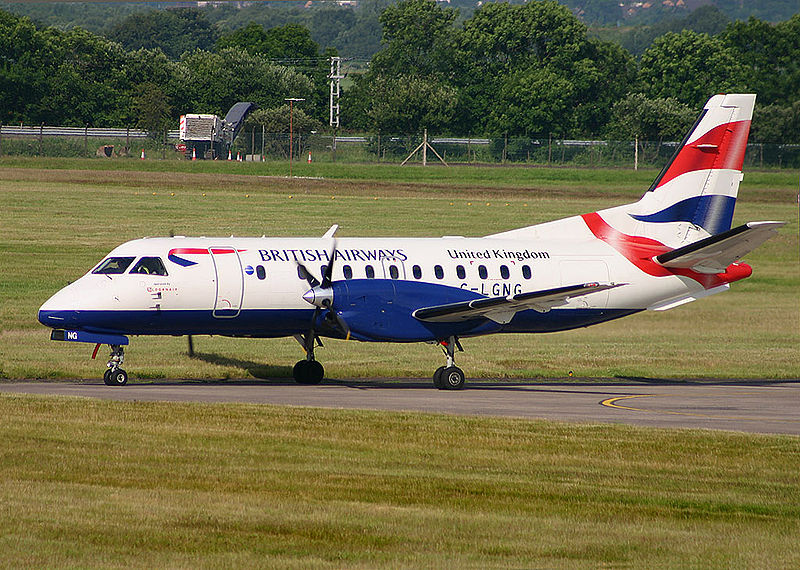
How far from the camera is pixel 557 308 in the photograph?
2891cm

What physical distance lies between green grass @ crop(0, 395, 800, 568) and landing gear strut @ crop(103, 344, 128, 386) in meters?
3.96

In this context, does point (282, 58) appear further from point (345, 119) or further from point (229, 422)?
point (229, 422)

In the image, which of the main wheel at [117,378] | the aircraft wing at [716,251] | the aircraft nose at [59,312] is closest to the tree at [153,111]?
the aircraft wing at [716,251]

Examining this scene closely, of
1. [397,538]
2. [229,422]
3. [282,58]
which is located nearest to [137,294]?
[229,422]

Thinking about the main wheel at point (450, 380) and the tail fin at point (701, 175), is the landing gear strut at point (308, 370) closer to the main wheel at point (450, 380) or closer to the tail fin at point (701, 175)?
the main wheel at point (450, 380)

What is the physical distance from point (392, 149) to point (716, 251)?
68865mm

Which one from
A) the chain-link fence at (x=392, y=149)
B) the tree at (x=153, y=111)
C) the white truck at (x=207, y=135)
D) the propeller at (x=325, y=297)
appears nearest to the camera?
the propeller at (x=325, y=297)

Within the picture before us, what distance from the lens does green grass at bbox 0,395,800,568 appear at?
1227 centimetres

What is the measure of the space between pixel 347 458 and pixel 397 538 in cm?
464

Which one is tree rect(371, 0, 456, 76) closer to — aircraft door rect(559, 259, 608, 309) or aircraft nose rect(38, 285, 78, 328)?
aircraft door rect(559, 259, 608, 309)

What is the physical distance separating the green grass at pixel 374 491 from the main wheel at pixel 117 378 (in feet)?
13.0

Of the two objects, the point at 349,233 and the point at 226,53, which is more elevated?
the point at 226,53

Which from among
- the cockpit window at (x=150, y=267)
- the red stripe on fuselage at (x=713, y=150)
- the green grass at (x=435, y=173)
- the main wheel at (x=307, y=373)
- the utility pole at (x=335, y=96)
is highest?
the utility pole at (x=335, y=96)

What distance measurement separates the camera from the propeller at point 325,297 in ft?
86.3
